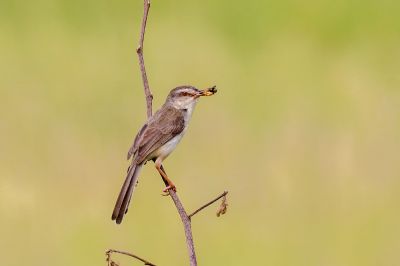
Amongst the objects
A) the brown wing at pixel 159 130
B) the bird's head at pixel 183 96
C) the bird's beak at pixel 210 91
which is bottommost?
the bird's beak at pixel 210 91

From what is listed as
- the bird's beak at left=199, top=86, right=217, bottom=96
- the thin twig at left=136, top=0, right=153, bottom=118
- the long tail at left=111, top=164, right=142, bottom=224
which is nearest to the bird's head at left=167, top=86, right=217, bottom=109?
the bird's beak at left=199, top=86, right=217, bottom=96

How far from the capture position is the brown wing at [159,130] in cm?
565

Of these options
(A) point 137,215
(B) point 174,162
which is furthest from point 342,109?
(A) point 137,215

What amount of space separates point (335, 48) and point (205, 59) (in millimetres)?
1379

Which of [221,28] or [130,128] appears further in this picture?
[221,28]

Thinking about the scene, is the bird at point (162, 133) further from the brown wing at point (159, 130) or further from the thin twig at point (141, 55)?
the thin twig at point (141, 55)

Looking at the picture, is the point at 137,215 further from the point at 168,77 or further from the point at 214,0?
the point at 214,0

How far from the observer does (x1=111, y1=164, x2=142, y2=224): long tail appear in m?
4.83

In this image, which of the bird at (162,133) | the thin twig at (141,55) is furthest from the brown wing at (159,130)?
the thin twig at (141,55)

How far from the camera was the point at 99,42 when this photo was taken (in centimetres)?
1109

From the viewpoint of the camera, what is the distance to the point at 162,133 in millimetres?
5789

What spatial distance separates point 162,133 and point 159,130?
0.02 m

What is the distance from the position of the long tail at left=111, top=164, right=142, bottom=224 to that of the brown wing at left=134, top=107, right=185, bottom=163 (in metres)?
0.11

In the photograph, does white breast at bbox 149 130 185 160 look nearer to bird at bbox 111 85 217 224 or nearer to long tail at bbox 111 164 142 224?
bird at bbox 111 85 217 224
